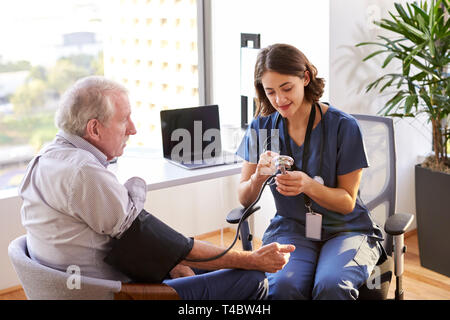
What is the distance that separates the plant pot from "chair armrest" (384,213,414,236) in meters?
1.11

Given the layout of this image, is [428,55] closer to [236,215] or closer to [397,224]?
[397,224]

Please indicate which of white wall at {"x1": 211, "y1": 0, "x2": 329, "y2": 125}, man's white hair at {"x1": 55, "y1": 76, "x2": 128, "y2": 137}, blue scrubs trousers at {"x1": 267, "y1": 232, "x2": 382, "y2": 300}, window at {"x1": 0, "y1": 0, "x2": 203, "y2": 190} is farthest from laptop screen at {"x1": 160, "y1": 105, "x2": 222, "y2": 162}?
man's white hair at {"x1": 55, "y1": 76, "x2": 128, "y2": 137}

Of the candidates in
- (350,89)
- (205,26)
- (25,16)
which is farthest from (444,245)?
(25,16)

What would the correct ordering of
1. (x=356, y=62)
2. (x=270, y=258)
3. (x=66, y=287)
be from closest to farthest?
(x=66, y=287) → (x=270, y=258) → (x=356, y=62)

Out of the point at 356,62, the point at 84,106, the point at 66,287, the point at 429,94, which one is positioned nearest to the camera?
the point at 66,287

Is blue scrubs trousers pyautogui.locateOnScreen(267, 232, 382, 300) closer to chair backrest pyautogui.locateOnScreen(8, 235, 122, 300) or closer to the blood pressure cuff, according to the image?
the blood pressure cuff

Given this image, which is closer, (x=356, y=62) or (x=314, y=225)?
(x=314, y=225)

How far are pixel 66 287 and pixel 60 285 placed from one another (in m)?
0.02

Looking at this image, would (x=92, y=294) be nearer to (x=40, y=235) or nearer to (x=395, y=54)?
(x=40, y=235)

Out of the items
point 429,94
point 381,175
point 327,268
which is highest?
point 429,94

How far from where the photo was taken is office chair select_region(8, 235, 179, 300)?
1.54m

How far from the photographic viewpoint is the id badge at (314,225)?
6.86 feet

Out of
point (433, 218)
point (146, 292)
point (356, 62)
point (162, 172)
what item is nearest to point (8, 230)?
point (162, 172)

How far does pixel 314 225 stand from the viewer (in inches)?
82.7
